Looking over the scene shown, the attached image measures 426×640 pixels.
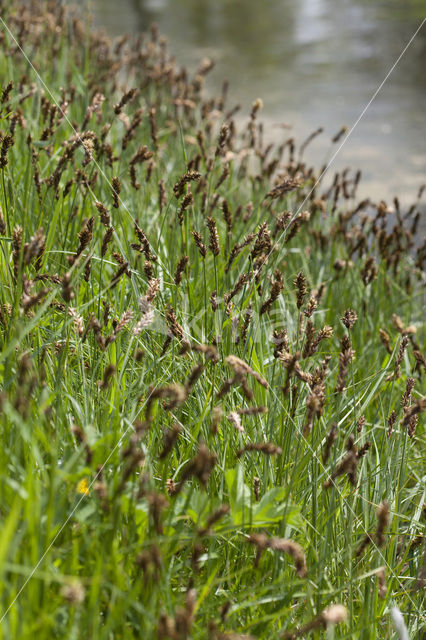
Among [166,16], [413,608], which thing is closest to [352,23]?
[166,16]

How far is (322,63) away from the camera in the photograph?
9.37 meters

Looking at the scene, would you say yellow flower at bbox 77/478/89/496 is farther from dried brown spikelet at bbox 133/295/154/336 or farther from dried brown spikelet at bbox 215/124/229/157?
dried brown spikelet at bbox 215/124/229/157

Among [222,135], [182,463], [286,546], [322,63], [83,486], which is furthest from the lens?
[322,63]

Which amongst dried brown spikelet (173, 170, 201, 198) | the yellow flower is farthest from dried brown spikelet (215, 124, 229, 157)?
the yellow flower

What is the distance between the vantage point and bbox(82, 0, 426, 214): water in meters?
6.44

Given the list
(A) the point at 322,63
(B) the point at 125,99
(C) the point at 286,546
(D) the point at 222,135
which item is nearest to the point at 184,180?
(D) the point at 222,135

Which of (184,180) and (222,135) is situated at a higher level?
(222,135)

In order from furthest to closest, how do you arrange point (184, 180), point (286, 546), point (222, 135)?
point (222, 135), point (184, 180), point (286, 546)

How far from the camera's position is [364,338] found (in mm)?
2953

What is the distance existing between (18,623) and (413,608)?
99cm

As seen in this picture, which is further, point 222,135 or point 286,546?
point 222,135

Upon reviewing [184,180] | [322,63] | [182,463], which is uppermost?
[322,63]

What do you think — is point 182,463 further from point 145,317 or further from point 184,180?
point 184,180

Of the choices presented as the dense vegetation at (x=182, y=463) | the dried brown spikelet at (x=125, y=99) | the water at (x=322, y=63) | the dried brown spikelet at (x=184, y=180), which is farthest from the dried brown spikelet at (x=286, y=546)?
the water at (x=322, y=63)
